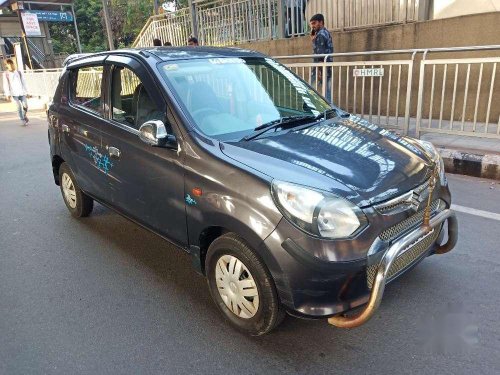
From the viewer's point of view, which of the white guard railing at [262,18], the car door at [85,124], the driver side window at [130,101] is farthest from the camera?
the white guard railing at [262,18]

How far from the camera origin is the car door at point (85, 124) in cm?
387

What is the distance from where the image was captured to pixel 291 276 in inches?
90.8

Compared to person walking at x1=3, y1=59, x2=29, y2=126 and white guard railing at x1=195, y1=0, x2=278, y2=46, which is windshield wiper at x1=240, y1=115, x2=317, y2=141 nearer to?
white guard railing at x1=195, y1=0, x2=278, y2=46

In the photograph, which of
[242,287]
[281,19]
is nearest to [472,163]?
[242,287]

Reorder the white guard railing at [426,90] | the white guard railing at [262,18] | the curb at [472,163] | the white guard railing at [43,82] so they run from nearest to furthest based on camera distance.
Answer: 1. the curb at [472,163]
2. the white guard railing at [426,90]
3. the white guard railing at [262,18]
4. the white guard railing at [43,82]

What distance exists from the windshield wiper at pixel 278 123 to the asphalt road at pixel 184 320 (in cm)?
127

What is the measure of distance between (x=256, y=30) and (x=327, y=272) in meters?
10.5

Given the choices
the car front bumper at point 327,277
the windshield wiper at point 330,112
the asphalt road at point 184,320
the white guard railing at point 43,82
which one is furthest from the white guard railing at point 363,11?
the white guard railing at point 43,82

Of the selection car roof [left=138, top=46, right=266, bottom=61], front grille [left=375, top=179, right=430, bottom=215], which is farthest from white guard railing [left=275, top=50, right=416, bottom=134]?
front grille [left=375, top=179, right=430, bottom=215]

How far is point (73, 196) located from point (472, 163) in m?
4.97

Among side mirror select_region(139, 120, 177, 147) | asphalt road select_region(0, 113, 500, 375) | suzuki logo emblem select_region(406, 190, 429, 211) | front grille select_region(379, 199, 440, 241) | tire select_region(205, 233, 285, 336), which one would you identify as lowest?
asphalt road select_region(0, 113, 500, 375)

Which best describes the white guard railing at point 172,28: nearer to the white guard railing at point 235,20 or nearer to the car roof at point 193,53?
the white guard railing at point 235,20

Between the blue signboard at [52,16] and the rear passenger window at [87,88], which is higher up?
the blue signboard at [52,16]

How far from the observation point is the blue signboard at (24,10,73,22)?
26.8 meters
